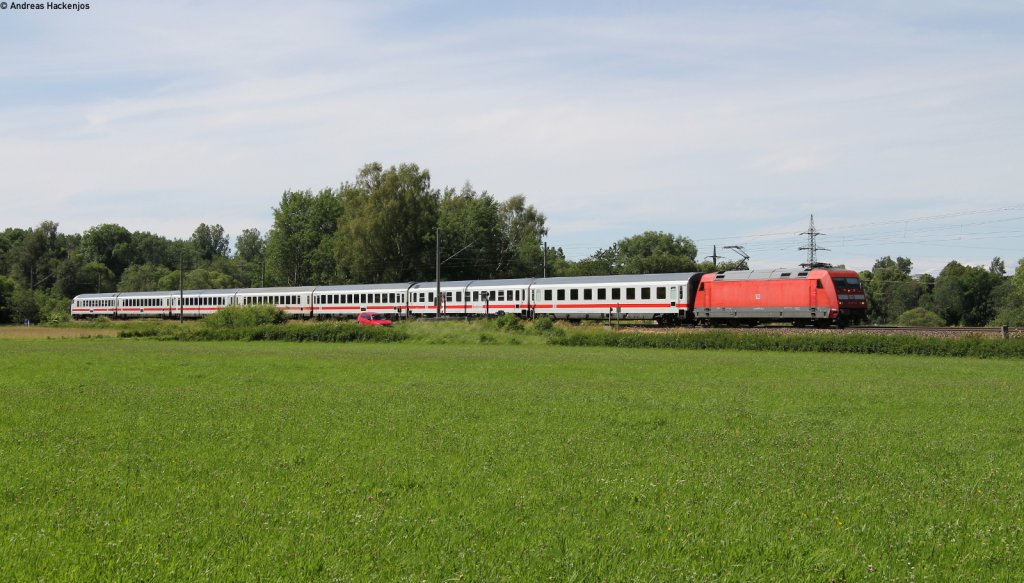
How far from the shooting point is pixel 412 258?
9738 centimetres

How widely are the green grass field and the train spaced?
27052 mm

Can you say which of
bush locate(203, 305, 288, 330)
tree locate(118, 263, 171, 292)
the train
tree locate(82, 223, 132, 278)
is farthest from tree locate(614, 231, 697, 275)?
tree locate(82, 223, 132, 278)

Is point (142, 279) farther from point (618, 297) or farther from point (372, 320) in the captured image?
point (618, 297)

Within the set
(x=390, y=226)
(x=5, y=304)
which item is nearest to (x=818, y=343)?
(x=390, y=226)

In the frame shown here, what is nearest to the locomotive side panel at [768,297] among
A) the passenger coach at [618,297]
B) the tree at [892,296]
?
the passenger coach at [618,297]

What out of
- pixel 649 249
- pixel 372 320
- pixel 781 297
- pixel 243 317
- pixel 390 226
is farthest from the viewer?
pixel 649 249

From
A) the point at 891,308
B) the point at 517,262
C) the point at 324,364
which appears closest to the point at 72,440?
the point at 324,364

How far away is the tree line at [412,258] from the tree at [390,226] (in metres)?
0.12

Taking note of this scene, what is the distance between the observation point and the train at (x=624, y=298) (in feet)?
154

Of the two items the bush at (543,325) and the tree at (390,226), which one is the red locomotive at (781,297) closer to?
the bush at (543,325)

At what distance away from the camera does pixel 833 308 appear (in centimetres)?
4588

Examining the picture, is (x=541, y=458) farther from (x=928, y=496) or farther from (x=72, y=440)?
(x=72, y=440)

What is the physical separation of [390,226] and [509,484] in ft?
282

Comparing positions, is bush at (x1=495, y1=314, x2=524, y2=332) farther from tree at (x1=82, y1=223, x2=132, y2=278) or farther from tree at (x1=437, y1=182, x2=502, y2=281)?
tree at (x1=82, y1=223, x2=132, y2=278)
